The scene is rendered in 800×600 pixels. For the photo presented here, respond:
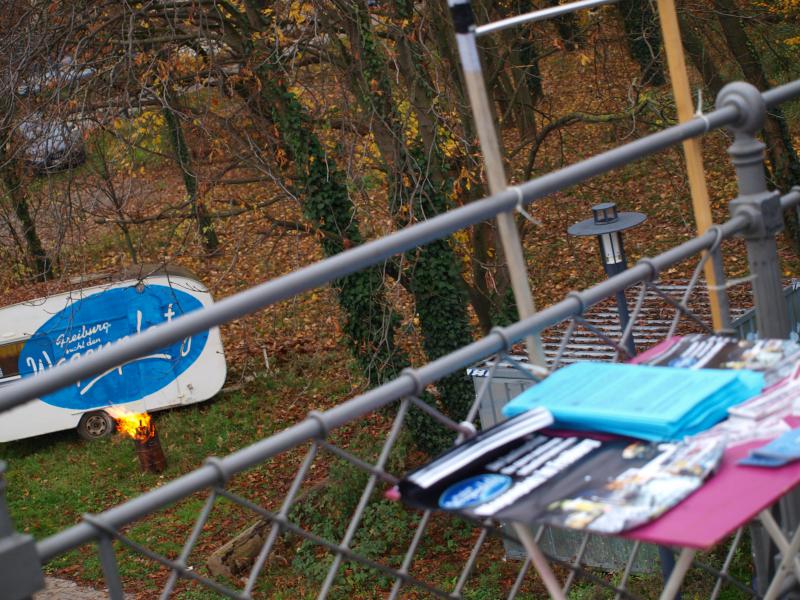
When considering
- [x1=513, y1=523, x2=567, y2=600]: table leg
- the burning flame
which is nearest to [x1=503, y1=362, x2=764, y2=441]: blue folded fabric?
[x1=513, y1=523, x2=567, y2=600]: table leg

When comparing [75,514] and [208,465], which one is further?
[75,514]

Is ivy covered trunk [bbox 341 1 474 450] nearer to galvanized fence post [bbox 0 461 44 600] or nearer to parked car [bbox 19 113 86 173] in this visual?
parked car [bbox 19 113 86 173]

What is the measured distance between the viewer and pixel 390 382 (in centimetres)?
211

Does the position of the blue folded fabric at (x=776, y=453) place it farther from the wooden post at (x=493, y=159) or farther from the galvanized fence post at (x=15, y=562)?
the galvanized fence post at (x=15, y=562)

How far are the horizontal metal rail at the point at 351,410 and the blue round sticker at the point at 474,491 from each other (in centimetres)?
21

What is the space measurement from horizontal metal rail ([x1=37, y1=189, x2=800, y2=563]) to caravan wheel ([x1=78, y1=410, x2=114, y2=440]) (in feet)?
56.7

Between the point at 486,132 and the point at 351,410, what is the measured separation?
0.78m

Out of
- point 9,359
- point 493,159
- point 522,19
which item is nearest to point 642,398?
point 493,159

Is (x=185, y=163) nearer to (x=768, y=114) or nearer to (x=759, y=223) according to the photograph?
(x=768, y=114)

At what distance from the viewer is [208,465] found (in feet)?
5.61

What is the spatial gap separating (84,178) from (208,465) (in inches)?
443

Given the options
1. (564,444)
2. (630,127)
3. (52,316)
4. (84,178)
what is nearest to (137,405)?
(52,316)

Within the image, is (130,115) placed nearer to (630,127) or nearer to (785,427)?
(630,127)

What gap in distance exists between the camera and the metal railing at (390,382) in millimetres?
1595
